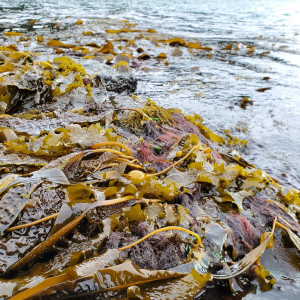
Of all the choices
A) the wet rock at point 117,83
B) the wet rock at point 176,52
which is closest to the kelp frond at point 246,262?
the wet rock at point 117,83

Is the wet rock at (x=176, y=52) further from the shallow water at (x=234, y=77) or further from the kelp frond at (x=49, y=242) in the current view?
the kelp frond at (x=49, y=242)

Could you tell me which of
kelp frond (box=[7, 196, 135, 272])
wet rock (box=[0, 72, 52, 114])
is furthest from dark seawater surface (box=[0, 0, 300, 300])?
wet rock (box=[0, 72, 52, 114])

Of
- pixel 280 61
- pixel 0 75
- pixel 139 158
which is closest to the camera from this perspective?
pixel 139 158

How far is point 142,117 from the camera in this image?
2.60m

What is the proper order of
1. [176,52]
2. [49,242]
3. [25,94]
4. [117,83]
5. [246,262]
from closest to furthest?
[49,242] < [246,262] < [25,94] < [117,83] < [176,52]

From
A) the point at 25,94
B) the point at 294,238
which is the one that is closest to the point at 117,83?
the point at 25,94

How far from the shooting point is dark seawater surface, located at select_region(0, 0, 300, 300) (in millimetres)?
3109

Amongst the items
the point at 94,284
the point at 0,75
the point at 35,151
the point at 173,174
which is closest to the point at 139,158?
the point at 173,174

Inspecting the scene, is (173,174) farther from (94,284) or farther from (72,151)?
(94,284)

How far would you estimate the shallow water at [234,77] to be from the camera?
11.1ft

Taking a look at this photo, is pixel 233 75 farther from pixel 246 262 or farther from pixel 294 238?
pixel 246 262

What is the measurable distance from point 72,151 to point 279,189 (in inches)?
56.1

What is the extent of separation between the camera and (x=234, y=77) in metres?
5.46

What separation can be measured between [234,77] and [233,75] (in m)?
0.13
